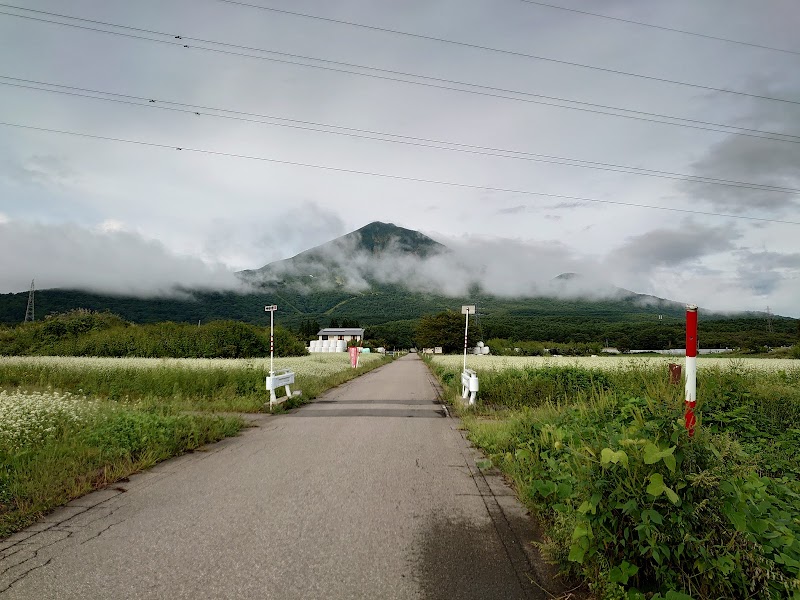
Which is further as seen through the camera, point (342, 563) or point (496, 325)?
point (496, 325)

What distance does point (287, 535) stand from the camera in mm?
4094

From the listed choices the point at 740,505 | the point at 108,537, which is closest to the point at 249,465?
the point at 108,537

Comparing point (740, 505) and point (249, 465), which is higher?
point (740, 505)

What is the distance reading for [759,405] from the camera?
8195 millimetres

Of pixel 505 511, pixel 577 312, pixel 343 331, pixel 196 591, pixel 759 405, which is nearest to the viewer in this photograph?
pixel 196 591

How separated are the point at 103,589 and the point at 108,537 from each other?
1093mm

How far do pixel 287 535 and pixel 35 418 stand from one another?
5243 mm

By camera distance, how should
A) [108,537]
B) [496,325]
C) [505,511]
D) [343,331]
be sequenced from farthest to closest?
[343,331], [496,325], [505,511], [108,537]

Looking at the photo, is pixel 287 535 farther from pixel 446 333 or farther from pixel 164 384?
pixel 446 333

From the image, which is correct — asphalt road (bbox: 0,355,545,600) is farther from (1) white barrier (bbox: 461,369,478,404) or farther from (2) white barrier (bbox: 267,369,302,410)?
(2) white barrier (bbox: 267,369,302,410)

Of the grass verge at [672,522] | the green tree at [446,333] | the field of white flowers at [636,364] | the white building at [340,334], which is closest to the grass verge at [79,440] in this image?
the grass verge at [672,522]

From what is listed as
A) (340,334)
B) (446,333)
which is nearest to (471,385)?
(446,333)

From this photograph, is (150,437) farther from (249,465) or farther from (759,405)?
(759,405)

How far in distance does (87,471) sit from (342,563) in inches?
167
